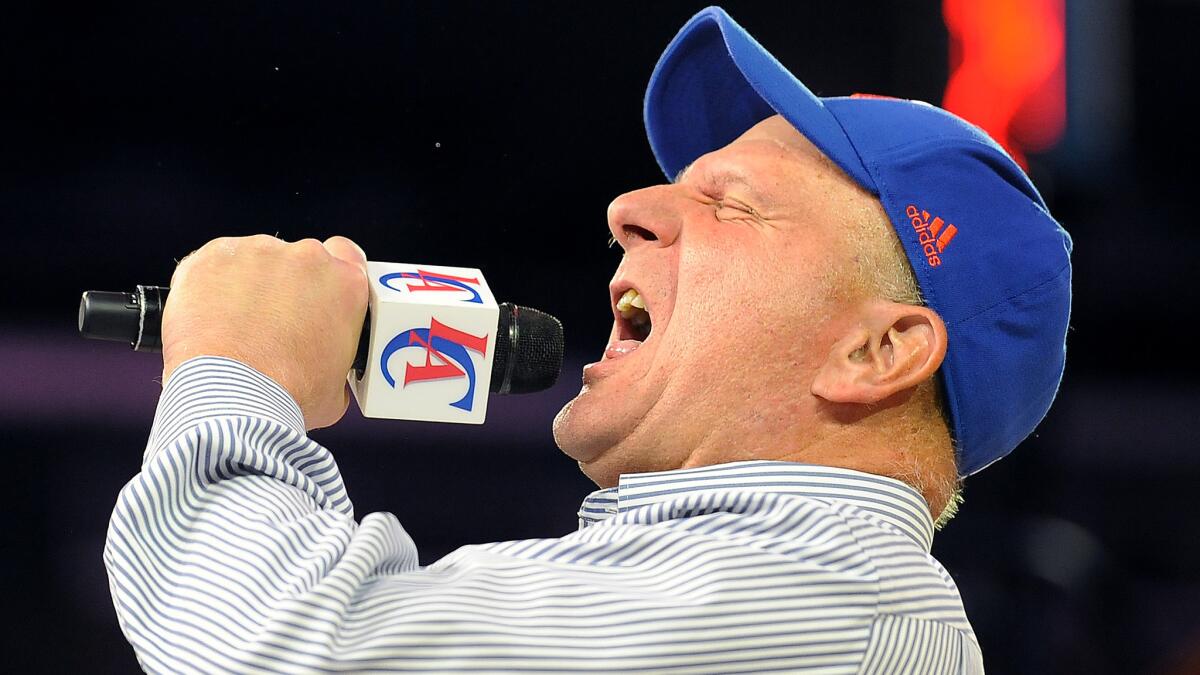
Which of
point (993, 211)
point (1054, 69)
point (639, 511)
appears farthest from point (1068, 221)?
point (639, 511)

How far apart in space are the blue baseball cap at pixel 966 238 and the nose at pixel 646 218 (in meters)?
0.14

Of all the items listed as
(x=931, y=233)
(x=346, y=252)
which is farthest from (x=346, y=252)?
(x=931, y=233)

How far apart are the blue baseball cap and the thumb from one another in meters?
0.38

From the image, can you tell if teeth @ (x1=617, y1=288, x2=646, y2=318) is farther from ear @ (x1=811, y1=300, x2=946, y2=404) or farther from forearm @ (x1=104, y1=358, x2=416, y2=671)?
forearm @ (x1=104, y1=358, x2=416, y2=671)

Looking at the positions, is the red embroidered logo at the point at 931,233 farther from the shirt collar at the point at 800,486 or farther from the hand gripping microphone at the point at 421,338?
the hand gripping microphone at the point at 421,338

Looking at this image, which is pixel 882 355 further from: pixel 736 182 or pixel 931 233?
pixel 736 182

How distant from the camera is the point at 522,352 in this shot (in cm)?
120

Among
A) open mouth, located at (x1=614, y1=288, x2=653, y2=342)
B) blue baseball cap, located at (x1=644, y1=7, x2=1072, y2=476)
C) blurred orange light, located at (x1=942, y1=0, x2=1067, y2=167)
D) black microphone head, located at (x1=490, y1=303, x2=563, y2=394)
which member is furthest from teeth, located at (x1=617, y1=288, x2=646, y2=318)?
blurred orange light, located at (x1=942, y1=0, x2=1067, y2=167)

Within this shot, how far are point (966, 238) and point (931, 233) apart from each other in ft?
0.10

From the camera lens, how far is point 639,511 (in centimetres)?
104

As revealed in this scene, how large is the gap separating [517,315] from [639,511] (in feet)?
0.82

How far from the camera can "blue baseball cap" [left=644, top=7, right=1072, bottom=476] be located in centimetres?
116

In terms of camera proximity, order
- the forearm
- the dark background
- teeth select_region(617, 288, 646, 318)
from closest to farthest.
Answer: the forearm → teeth select_region(617, 288, 646, 318) → the dark background

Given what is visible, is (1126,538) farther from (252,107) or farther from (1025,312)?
(252,107)
